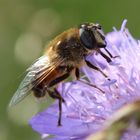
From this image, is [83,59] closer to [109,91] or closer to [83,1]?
[109,91]

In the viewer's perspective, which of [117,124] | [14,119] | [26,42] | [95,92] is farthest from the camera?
[26,42]

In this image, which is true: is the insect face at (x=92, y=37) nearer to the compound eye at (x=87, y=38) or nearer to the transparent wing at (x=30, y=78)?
the compound eye at (x=87, y=38)

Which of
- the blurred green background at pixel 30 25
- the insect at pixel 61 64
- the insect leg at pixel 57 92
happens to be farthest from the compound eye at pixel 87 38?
the blurred green background at pixel 30 25

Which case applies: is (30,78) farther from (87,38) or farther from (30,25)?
(30,25)

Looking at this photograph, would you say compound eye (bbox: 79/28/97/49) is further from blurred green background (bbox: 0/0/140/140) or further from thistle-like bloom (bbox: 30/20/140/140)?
blurred green background (bbox: 0/0/140/140)

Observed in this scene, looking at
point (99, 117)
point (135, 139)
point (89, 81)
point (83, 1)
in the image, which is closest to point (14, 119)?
point (83, 1)

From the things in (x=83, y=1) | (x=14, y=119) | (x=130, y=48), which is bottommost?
(x=14, y=119)

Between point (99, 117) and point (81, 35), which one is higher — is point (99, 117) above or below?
below

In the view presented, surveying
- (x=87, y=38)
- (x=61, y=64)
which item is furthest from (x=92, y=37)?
(x=61, y=64)
